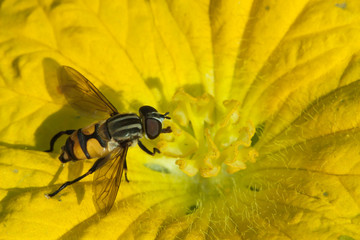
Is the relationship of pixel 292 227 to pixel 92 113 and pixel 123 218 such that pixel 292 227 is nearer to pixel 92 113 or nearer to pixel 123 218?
pixel 123 218

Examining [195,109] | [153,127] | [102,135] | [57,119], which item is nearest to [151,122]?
[153,127]

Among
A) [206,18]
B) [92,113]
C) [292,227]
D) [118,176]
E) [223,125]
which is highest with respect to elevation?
[206,18]

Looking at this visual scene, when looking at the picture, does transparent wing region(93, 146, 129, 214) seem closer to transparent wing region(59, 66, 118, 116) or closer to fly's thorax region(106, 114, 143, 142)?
fly's thorax region(106, 114, 143, 142)

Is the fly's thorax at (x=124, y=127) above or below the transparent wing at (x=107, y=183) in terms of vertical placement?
above

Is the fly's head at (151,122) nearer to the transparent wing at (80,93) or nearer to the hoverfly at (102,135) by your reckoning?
the hoverfly at (102,135)

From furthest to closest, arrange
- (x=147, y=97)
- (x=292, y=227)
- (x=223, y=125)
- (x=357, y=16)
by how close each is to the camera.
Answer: (x=147, y=97)
(x=223, y=125)
(x=357, y=16)
(x=292, y=227)

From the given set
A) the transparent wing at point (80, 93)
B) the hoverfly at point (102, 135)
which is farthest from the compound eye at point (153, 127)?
the transparent wing at point (80, 93)

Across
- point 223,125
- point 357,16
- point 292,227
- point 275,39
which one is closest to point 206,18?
point 275,39
